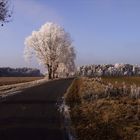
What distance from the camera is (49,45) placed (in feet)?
313

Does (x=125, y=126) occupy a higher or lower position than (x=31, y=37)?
lower

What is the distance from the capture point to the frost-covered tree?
9531cm

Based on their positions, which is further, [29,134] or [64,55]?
[64,55]

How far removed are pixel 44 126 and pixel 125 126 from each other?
3.20 m

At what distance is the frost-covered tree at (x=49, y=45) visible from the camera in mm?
95312

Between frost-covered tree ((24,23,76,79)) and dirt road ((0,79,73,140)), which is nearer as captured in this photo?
dirt road ((0,79,73,140))

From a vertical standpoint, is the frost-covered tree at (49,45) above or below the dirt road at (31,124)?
above

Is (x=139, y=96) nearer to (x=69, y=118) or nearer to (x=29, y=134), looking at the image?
(x=69, y=118)

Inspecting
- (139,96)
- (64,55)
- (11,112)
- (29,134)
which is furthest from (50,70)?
(29,134)

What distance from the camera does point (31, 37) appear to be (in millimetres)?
97438

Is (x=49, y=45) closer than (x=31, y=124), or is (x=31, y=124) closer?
(x=31, y=124)

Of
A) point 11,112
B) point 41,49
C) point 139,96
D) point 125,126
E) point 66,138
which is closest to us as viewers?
point 66,138

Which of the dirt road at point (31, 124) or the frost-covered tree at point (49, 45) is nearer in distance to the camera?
the dirt road at point (31, 124)

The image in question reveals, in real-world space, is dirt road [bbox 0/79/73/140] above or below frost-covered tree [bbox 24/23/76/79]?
below
